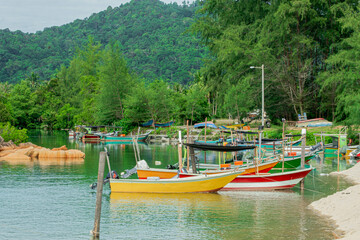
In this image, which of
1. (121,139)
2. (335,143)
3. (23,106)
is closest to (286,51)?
(335,143)

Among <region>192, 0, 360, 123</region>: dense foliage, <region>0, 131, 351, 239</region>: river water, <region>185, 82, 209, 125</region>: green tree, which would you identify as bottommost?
<region>0, 131, 351, 239</region>: river water

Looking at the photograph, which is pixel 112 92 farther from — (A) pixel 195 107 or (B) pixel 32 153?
(B) pixel 32 153

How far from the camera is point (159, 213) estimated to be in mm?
20141

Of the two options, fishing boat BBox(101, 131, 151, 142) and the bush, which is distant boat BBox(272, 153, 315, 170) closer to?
the bush

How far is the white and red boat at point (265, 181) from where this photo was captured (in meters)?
24.9

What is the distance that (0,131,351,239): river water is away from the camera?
17016 millimetres

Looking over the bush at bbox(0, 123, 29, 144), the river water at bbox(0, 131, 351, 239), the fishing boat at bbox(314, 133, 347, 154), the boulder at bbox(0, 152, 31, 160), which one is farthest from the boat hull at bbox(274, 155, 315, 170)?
the bush at bbox(0, 123, 29, 144)

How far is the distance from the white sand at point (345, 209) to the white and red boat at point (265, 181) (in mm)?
3575

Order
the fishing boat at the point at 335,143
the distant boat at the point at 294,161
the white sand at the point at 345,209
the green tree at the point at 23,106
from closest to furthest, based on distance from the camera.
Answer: the white sand at the point at 345,209 → the distant boat at the point at 294,161 → the fishing boat at the point at 335,143 → the green tree at the point at 23,106

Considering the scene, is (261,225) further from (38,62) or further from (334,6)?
(38,62)

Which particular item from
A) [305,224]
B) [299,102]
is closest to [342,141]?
[299,102]

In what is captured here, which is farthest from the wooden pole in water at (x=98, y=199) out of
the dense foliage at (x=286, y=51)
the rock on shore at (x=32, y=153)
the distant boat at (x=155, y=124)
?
the distant boat at (x=155, y=124)

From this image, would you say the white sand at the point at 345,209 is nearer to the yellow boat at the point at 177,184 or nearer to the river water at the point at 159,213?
the river water at the point at 159,213

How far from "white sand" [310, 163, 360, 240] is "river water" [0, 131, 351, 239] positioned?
0.48 metres
